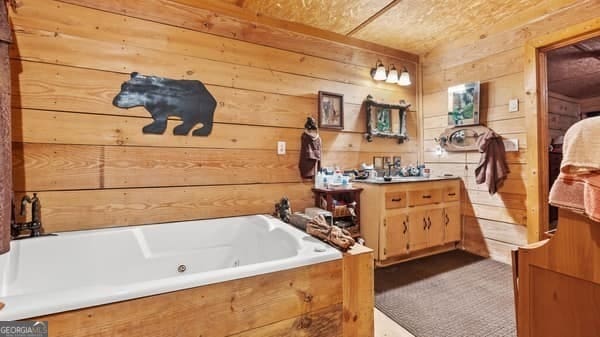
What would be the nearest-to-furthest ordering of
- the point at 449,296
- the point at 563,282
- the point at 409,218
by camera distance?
1. the point at 563,282
2. the point at 449,296
3. the point at 409,218

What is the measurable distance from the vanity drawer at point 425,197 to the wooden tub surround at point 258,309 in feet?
4.91

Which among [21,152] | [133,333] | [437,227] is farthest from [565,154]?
[21,152]

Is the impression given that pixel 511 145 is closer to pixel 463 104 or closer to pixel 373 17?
pixel 463 104

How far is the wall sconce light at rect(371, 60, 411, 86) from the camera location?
310 cm

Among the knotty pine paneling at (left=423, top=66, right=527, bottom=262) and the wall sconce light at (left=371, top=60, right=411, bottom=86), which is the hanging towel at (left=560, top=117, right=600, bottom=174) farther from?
the wall sconce light at (left=371, top=60, right=411, bottom=86)

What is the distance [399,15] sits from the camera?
2.58m

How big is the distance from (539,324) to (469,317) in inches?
30.7

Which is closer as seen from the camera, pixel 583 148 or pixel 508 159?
pixel 583 148

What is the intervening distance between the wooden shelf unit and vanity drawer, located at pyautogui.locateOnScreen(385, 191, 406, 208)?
276 millimetres

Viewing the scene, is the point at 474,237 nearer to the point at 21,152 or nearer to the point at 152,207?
the point at 152,207

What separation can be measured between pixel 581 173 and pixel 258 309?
126 centimetres

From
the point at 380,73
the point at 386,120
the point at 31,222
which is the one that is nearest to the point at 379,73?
the point at 380,73

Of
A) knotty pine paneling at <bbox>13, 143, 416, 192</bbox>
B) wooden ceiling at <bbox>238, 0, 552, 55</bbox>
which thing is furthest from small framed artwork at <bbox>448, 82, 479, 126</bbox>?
knotty pine paneling at <bbox>13, 143, 416, 192</bbox>

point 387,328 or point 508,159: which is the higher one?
point 508,159
